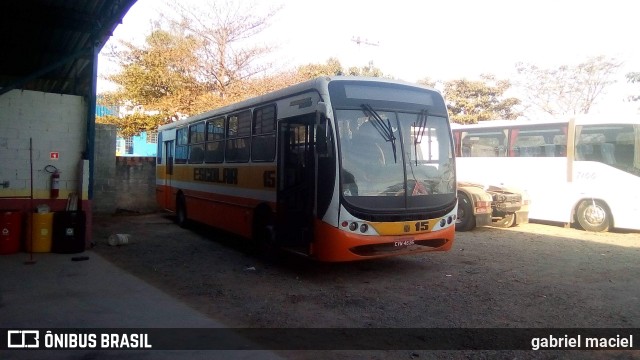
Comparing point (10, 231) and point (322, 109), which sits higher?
point (322, 109)

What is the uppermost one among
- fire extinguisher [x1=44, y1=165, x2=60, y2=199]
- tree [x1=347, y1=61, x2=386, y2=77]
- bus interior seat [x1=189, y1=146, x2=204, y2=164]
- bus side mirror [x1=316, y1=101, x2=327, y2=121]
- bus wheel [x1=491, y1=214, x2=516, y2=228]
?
tree [x1=347, y1=61, x2=386, y2=77]

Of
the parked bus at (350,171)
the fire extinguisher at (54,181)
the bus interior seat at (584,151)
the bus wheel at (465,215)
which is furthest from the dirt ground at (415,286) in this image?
the bus interior seat at (584,151)

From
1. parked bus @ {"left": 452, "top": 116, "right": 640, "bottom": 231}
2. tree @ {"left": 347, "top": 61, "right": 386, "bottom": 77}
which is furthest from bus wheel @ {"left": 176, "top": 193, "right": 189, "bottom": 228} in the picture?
tree @ {"left": 347, "top": 61, "right": 386, "bottom": 77}

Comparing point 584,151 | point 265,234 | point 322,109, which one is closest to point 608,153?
point 584,151

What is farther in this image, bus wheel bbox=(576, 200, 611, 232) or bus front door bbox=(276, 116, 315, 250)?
bus wheel bbox=(576, 200, 611, 232)

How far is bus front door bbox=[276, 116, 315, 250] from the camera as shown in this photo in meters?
7.37

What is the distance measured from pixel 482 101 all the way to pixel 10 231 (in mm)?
31234

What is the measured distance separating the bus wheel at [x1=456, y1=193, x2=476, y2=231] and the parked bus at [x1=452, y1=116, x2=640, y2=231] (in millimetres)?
2854

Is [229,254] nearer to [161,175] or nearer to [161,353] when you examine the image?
[161,353]

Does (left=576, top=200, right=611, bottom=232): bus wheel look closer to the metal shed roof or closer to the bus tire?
the bus tire

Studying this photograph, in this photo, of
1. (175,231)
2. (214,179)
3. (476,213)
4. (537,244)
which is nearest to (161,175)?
(175,231)

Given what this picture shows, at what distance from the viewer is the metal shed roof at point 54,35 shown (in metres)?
8.45

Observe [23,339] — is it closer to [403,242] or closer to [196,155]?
[403,242]

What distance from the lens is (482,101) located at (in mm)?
33781
